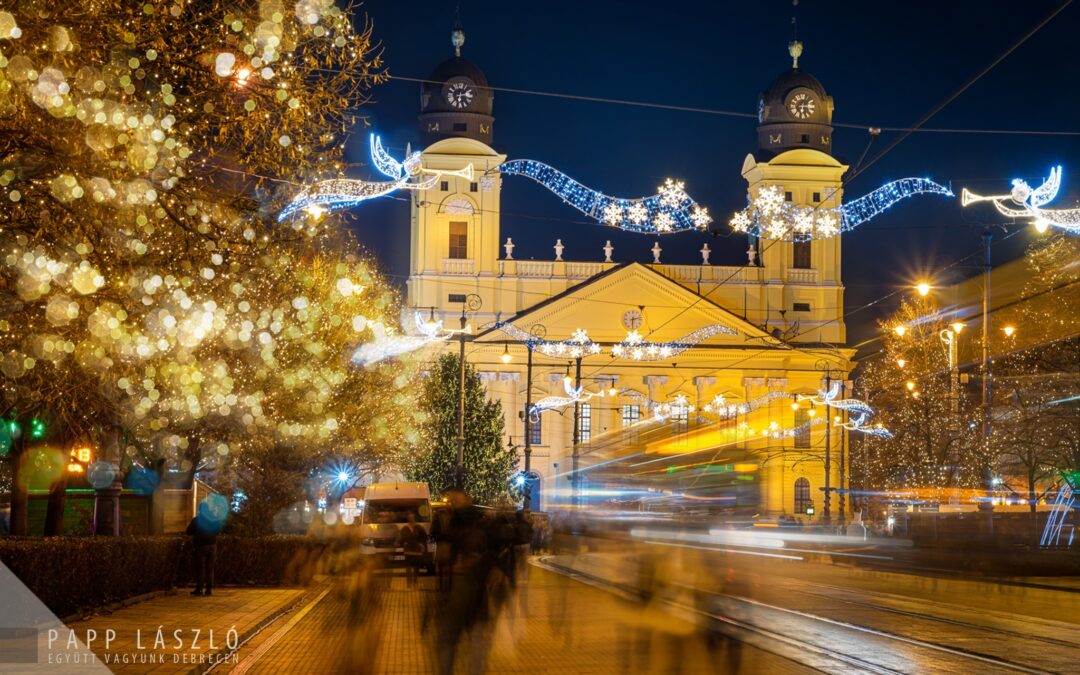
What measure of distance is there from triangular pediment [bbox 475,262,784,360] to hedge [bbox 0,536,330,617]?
182 feet

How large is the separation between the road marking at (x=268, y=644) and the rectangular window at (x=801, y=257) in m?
70.3

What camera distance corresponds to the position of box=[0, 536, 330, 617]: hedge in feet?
52.5

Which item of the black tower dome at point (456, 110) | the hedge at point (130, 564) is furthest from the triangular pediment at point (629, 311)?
the hedge at point (130, 564)

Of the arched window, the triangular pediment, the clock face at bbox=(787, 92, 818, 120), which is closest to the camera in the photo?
the clock face at bbox=(787, 92, 818, 120)

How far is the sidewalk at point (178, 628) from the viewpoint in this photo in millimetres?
13367

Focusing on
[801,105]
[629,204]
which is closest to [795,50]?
[801,105]

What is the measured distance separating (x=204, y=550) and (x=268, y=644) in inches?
268

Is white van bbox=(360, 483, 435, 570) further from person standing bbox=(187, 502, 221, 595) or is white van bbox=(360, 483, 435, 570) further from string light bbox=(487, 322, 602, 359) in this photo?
string light bbox=(487, 322, 602, 359)

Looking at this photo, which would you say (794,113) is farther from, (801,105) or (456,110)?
(456,110)

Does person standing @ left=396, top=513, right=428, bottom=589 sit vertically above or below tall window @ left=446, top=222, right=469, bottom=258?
below

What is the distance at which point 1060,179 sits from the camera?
1011 inches

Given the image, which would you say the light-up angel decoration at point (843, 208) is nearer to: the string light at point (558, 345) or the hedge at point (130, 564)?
the hedge at point (130, 564)

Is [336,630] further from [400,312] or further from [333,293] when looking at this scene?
[400,312]

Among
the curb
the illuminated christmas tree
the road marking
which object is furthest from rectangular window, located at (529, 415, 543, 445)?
the illuminated christmas tree
